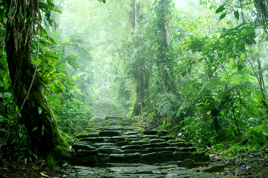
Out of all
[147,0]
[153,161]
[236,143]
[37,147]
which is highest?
[147,0]

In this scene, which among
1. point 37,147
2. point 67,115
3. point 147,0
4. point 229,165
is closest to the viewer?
point 37,147

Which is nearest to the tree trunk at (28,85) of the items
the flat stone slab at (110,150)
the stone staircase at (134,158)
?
the stone staircase at (134,158)

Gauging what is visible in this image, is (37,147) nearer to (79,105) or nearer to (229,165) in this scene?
(229,165)

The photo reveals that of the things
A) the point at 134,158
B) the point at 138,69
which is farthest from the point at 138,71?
the point at 134,158

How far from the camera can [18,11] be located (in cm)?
266

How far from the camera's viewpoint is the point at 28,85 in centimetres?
283

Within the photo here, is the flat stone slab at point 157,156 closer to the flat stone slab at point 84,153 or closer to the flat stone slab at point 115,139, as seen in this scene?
the flat stone slab at point 84,153

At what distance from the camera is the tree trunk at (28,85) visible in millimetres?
2645

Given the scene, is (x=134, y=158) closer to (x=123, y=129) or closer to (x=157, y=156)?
(x=157, y=156)

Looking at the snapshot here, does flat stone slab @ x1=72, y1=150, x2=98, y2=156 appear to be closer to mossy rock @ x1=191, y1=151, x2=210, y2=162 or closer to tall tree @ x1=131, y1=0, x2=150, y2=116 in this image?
mossy rock @ x1=191, y1=151, x2=210, y2=162

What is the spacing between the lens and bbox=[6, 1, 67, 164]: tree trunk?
2645 millimetres

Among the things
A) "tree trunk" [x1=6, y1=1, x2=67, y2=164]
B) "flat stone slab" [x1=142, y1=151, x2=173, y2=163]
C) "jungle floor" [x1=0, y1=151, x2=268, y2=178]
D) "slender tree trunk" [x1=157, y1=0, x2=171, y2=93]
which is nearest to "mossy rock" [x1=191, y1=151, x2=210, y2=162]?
"flat stone slab" [x1=142, y1=151, x2=173, y2=163]

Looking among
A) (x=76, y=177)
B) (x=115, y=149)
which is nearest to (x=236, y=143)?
(x=115, y=149)

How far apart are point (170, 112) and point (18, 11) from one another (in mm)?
4978
